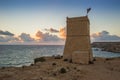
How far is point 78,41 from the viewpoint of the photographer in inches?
1212

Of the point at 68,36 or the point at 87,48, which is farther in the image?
the point at 68,36

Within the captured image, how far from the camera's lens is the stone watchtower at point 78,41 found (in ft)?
95.7

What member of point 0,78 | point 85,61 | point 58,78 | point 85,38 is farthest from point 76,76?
point 85,38

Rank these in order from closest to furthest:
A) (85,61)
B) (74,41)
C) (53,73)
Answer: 1. (53,73)
2. (85,61)
3. (74,41)

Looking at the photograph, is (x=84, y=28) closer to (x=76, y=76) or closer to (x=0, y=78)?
(x=76, y=76)

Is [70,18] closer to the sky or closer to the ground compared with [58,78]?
closer to the sky

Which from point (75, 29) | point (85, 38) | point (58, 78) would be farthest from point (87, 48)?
point (58, 78)

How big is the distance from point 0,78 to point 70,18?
57.2 ft

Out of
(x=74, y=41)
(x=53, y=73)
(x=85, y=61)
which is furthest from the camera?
(x=74, y=41)

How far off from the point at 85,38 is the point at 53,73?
1216 cm

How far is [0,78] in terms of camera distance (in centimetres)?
1836

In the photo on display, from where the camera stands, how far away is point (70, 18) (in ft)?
104

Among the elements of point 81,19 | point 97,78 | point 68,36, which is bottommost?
point 97,78

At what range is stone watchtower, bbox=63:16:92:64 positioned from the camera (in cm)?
2915
